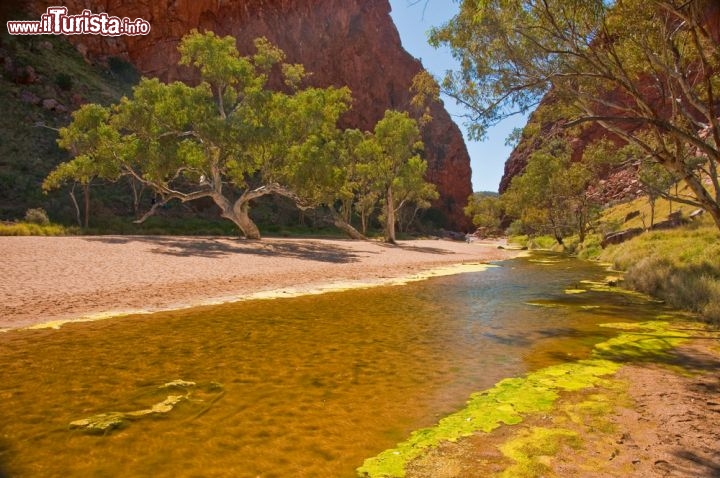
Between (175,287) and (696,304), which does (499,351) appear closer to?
(696,304)

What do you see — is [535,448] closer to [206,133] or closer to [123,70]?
[206,133]

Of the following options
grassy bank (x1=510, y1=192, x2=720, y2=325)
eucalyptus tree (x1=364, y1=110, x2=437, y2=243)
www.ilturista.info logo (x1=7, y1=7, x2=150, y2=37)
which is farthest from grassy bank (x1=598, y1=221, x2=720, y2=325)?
www.ilturista.info logo (x1=7, y1=7, x2=150, y2=37)

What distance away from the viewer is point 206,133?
29172 mm

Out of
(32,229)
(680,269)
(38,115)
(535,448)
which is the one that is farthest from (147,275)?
(38,115)

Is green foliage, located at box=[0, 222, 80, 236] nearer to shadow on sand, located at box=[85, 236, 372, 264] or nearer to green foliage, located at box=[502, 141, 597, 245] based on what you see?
shadow on sand, located at box=[85, 236, 372, 264]

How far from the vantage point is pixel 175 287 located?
45.8ft

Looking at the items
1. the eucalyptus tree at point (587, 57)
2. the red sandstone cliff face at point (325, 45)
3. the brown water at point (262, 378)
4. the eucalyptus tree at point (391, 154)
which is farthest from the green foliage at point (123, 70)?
the brown water at point (262, 378)

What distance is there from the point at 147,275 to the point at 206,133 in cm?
1674

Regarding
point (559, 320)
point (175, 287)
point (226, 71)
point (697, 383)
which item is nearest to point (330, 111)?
point (226, 71)

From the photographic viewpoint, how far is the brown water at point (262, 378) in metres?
4.21

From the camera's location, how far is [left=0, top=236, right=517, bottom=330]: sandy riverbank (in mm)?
11062

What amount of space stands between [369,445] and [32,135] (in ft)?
164

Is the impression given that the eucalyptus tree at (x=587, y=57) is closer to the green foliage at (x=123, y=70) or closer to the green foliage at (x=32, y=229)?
the green foliage at (x=32, y=229)

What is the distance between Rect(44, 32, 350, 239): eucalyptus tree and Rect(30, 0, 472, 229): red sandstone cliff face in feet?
126
